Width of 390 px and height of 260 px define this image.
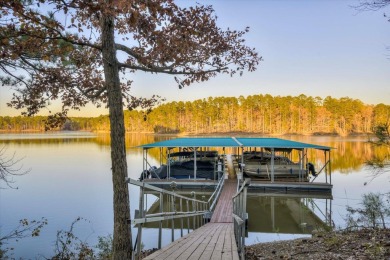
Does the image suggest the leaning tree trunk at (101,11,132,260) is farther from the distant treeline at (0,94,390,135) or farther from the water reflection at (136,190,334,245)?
the distant treeline at (0,94,390,135)

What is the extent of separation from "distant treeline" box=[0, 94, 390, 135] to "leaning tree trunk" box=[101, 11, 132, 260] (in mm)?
104577

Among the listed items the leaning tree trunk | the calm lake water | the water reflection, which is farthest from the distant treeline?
the leaning tree trunk

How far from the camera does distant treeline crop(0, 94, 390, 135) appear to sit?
11350cm

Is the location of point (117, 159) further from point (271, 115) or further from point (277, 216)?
point (271, 115)

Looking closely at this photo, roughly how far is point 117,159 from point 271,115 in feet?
387

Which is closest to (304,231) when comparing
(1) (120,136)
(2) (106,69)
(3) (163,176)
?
(1) (120,136)

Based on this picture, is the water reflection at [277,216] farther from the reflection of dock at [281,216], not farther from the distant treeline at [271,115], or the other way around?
the distant treeline at [271,115]

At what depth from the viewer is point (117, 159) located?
655 cm

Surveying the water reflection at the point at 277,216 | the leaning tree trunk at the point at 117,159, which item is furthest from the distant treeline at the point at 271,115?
the leaning tree trunk at the point at 117,159

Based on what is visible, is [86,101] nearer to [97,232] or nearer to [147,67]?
[147,67]

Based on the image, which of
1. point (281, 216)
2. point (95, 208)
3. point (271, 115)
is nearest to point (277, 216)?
point (281, 216)

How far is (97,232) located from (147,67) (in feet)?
26.9

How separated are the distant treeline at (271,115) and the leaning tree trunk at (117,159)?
343 ft

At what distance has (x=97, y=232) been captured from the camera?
1265 cm
